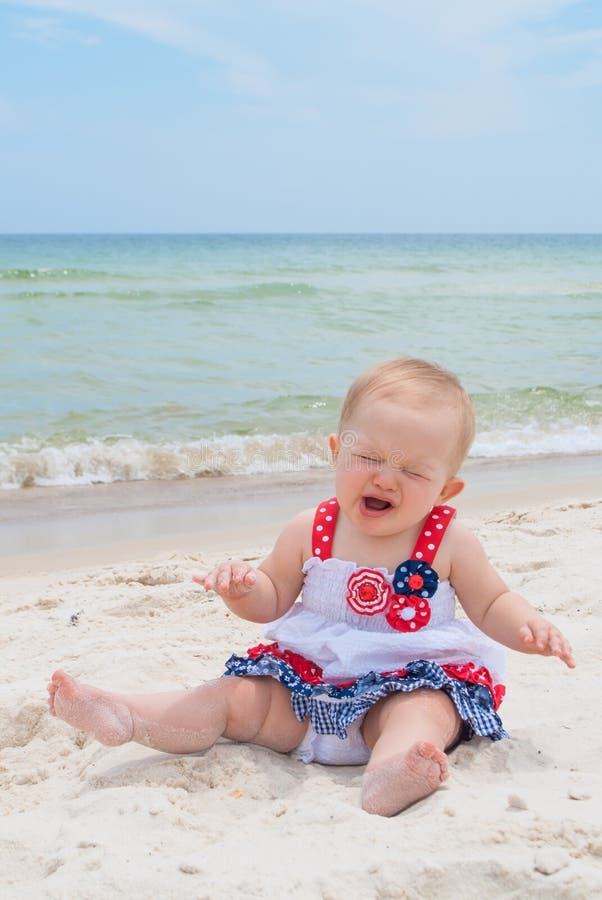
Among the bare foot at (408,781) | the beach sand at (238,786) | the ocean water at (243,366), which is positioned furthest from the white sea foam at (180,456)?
the bare foot at (408,781)

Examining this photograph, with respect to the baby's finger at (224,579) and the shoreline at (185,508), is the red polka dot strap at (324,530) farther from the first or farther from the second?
the shoreline at (185,508)

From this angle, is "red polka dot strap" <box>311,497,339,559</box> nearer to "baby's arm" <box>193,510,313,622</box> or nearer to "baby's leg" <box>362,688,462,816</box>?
"baby's arm" <box>193,510,313,622</box>

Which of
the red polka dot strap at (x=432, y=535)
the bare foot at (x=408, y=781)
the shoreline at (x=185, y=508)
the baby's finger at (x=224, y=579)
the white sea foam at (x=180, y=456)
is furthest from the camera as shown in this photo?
the white sea foam at (x=180, y=456)

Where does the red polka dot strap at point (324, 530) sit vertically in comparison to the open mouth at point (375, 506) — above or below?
below

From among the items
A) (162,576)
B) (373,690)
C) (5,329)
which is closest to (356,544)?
(373,690)

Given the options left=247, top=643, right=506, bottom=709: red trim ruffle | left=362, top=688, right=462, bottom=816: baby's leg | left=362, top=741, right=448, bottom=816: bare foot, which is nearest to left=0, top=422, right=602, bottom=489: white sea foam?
left=247, top=643, right=506, bottom=709: red trim ruffle

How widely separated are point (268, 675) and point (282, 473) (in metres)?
4.26

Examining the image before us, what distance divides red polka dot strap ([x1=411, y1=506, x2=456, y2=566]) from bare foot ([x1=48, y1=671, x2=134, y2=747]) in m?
0.82

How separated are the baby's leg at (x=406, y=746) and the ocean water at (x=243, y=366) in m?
4.30

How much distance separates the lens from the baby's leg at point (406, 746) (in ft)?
6.39

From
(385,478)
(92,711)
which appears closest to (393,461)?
(385,478)

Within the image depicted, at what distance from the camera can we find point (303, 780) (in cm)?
221

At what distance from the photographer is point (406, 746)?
2.07m

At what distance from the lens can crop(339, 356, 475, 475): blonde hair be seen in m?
2.35
